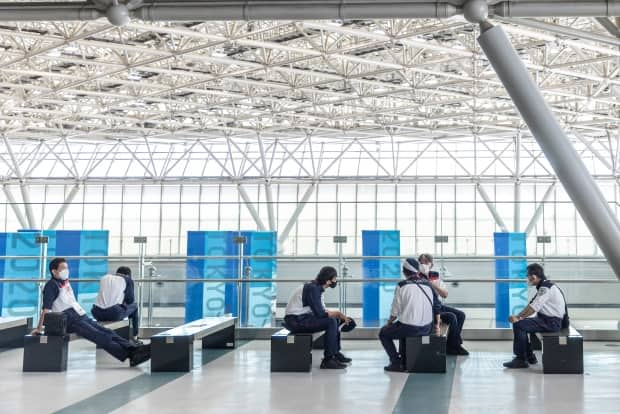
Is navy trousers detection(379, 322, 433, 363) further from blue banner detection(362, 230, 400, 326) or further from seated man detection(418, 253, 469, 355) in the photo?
blue banner detection(362, 230, 400, 326)

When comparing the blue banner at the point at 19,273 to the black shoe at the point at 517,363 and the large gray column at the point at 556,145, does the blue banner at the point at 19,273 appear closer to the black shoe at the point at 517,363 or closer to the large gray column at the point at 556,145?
the black shoe at the point at 517,363

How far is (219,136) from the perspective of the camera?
48.6 meters

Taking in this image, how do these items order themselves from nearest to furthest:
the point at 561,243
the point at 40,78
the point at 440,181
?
the point at 561,243 → the point at 40,78 → the point at 440,181

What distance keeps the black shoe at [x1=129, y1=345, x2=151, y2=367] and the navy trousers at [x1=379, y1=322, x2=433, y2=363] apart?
151 inches

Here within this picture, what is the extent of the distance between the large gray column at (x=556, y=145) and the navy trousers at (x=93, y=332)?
24.5 feet

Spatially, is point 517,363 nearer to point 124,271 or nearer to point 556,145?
point 556,145

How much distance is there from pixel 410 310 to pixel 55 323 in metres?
5.62

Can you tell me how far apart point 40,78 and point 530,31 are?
73.8 feet

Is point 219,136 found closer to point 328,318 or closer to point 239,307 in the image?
point 239,307

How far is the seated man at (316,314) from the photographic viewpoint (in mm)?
11797

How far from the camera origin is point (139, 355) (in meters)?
11.9

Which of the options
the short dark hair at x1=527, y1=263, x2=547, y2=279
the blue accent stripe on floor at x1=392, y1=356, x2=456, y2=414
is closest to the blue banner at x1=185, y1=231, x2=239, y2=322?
the blue accent stripe on floor at x1=392, y1=356, x2=456, y2=414

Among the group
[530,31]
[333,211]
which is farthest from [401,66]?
[333,211]

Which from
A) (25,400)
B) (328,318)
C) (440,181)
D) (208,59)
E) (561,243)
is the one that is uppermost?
(208,59)
